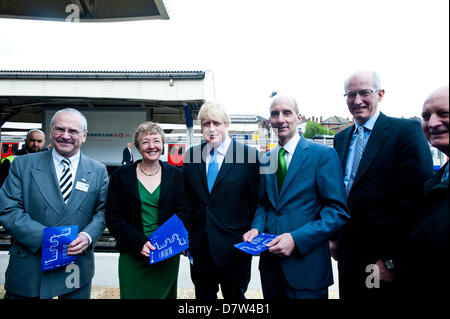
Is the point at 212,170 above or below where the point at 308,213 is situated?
above

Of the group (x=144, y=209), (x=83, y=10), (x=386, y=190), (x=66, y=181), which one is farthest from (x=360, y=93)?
(x=83, y=10)

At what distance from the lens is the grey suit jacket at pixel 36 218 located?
5.98ft

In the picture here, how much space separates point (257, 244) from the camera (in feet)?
5.56

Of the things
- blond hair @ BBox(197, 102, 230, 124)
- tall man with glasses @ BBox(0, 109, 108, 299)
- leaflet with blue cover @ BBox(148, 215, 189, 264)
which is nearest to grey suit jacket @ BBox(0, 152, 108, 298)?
tall man with glasses @ BBox(0, 109, 108, 299)

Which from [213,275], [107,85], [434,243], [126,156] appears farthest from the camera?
[126,156]

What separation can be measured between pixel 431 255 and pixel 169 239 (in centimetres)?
154

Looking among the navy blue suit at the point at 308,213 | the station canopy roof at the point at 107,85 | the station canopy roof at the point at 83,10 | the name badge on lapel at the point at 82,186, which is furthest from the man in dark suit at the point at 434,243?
the station canopy roof at the point at 107,85

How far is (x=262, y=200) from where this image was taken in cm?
207

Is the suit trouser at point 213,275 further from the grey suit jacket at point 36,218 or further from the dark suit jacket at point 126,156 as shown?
the dark suit jacket at point 126,156

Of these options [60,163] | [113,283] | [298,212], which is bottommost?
[113,283]

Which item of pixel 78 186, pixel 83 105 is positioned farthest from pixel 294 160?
pixel 83 105

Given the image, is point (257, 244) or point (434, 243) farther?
point (257, 244)

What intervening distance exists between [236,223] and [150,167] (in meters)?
0.89

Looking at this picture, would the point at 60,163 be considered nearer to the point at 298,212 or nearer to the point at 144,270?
the point at 144,270
